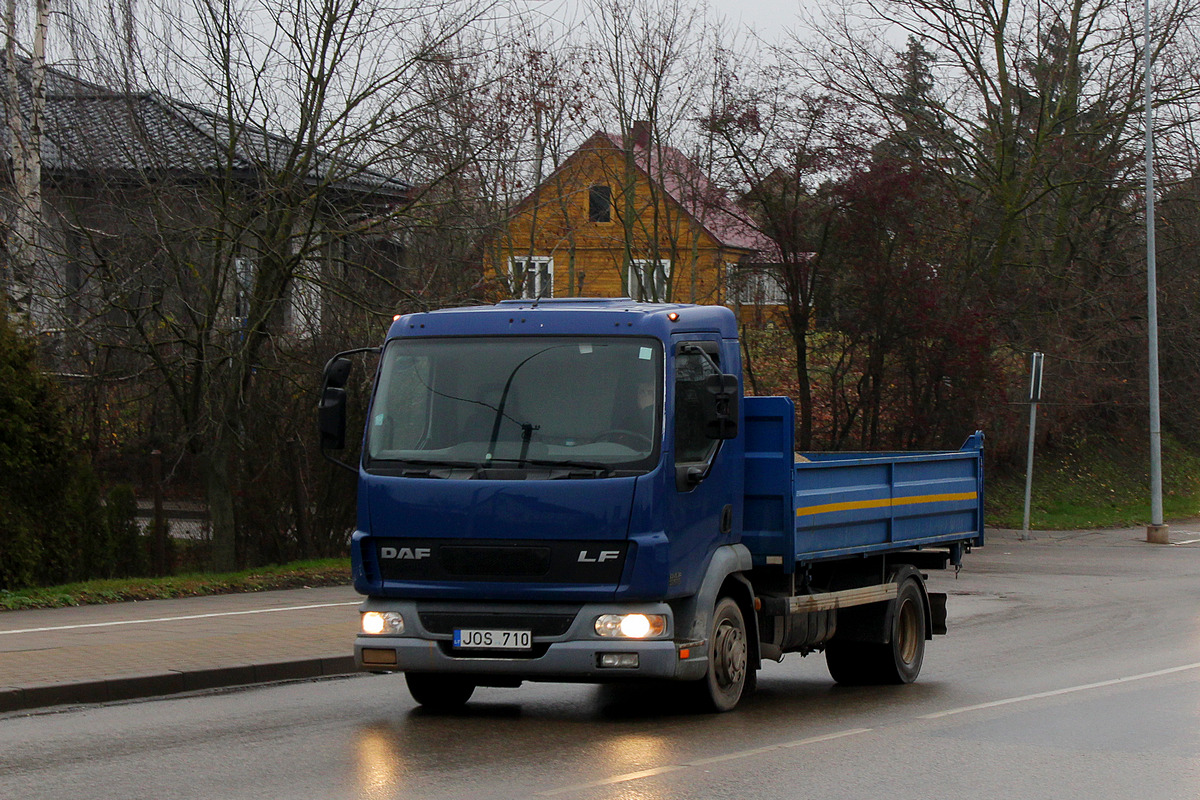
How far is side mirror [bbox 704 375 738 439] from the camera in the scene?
30.2 feet

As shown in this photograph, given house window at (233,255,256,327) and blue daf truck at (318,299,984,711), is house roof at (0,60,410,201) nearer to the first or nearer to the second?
house window at (233,255,256,327)

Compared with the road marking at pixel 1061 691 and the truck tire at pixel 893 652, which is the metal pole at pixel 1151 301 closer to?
the road marking at pixel 1061 691

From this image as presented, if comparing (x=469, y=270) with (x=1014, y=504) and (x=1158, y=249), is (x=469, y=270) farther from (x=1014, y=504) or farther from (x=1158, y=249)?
(x=1158, y=249)

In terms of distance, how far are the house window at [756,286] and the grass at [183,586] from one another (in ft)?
42.1

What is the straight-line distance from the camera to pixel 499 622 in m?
8.97

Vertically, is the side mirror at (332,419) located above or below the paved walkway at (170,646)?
above

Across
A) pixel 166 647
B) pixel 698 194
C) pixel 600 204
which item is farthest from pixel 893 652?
pixel 600 204

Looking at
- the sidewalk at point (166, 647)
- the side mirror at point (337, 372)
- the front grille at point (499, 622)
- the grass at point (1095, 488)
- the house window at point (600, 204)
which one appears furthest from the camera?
the house window at point (600, 204)

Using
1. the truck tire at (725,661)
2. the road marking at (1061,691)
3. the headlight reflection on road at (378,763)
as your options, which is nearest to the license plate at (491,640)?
the headlight reflection on road at (378,763)

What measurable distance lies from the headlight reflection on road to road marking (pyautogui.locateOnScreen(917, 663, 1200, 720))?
343 cm

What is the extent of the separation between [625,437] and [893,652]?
3651mm

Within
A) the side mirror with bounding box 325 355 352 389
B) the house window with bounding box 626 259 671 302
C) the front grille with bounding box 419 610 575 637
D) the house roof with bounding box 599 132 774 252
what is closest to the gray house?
the side mirror with bounding box 325 355 352 389

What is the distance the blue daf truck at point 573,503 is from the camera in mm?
8852

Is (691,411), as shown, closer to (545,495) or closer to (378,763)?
(545,495)
